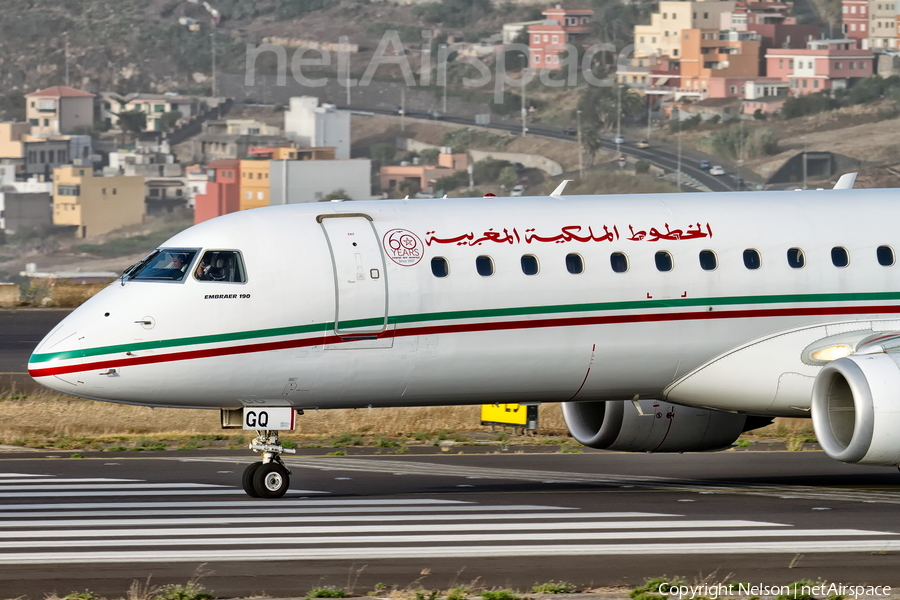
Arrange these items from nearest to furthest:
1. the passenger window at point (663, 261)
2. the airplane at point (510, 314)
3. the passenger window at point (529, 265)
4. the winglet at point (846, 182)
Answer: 1. the airplane at point (510, 314)
2. the passenger window at point (529, 265)
3. the passenger window at point (663, 261)
4. the winglet at point (846, 182)

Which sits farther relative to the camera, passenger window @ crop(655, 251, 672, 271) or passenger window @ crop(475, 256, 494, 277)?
passenger window @ crop(655, 251, 672, 271)

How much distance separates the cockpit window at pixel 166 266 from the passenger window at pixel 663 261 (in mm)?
6478

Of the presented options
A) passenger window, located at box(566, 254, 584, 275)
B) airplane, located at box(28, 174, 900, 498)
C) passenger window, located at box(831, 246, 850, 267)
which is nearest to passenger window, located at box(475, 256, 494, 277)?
airplane, located at box(28, 174, 900, 498)

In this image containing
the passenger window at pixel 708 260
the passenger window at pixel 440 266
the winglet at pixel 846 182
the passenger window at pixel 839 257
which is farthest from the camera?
the winglet at pixel 846 182

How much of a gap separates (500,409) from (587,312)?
954 cm

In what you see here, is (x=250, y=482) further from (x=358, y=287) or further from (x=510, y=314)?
(x=510, y=314)

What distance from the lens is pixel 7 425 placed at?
31.6 meters

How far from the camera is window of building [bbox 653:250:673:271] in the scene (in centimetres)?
2158

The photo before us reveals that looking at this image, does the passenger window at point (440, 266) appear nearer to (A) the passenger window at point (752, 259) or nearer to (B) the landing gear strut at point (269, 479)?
(B) the landing gear strut at point (269, 479)

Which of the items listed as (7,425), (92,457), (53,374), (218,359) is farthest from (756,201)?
(7,425)

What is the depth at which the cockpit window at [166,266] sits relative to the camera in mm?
20312

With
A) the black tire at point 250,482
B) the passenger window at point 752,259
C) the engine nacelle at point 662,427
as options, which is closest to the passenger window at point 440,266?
the black tire at point 250,482

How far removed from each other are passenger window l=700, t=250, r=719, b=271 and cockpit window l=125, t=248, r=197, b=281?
715 cm

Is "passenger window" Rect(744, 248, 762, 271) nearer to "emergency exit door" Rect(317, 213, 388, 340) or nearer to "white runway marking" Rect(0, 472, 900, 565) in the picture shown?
"white runway marking" Rect(0, 472, 900, 565)
